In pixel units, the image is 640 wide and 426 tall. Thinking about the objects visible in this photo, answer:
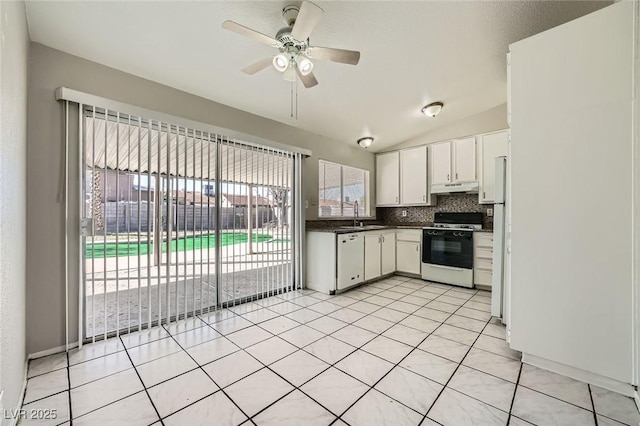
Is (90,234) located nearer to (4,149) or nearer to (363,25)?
(4,149)

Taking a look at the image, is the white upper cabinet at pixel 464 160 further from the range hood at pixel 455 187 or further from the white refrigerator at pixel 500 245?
the white refrigerator at pixel 500 245

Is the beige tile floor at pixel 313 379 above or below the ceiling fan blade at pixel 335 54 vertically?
below

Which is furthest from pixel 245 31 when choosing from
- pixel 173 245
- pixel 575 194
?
pixel 575 194

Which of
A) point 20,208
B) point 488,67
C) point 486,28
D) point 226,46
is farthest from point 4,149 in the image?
point 488,67

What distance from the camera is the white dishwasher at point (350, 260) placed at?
3.74 metres

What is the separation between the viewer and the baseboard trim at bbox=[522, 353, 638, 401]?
5.41ft

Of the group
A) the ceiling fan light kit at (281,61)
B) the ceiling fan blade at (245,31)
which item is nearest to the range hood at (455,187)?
the ceiling fan light kit at (281,61)

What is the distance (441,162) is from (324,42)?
3.18 m

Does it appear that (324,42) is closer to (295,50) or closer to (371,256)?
(295,50)

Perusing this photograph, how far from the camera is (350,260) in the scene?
389cm

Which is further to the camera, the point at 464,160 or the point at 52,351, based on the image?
the point at 464,160

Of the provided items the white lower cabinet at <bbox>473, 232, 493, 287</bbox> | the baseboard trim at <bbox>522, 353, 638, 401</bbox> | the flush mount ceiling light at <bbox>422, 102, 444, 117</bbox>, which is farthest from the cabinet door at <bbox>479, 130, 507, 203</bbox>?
the baseboard trim at <bbox>522, 353, 638, 401</bbox>

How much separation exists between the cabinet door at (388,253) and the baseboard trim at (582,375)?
8.64 ft

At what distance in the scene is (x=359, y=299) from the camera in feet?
11.6
